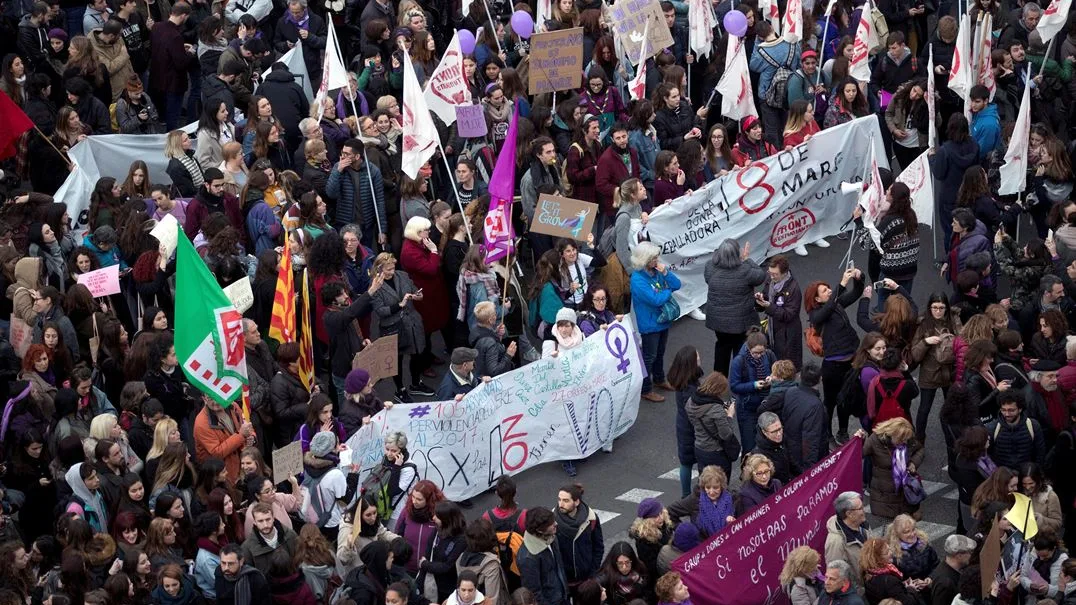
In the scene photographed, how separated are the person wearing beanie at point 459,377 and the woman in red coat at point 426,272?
1.55m

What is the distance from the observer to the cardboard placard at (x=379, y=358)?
15.4m

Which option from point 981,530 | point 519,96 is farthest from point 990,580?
point 519,96

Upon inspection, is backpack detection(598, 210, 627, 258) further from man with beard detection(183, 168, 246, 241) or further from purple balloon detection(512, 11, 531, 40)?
purple balloon detection(512, 11, 531, 40)

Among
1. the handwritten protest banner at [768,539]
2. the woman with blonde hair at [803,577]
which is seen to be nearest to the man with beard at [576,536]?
the handwritten protest banner at [768,539]

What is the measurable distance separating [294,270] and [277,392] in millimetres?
1702

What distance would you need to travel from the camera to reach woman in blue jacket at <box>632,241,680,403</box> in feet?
55.7

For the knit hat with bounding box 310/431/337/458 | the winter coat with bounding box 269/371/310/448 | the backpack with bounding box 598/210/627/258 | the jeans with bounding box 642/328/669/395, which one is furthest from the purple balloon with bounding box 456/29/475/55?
the knit hat with bounding box 310/431/337/458

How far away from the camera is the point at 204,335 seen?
1430 cm

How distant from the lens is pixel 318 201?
1692cm

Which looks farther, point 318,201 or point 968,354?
point 318,201

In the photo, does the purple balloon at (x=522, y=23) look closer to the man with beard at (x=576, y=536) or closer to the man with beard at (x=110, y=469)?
the man with beard at (x=110, y=469)

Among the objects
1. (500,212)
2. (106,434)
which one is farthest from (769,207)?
(106,434)

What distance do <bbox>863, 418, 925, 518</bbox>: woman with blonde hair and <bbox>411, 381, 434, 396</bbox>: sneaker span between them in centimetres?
437

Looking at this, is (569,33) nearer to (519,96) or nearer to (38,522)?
(519,96)
